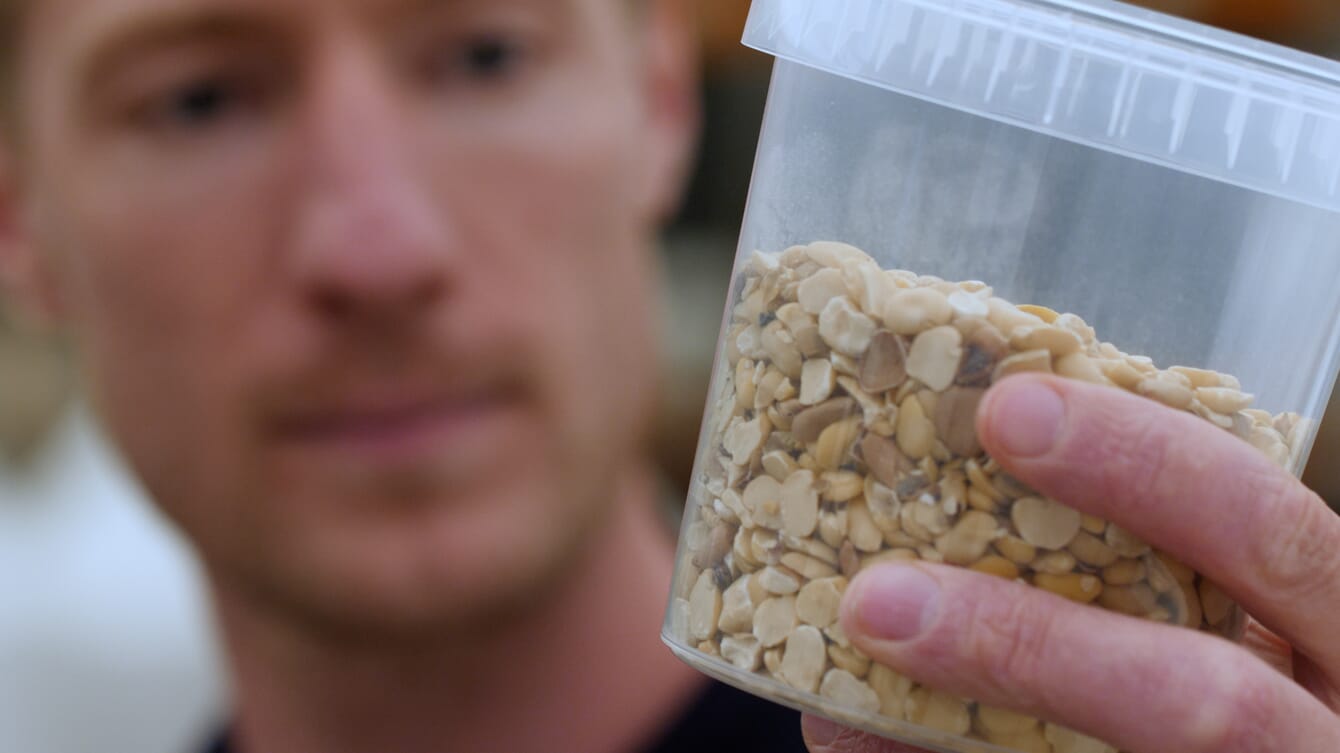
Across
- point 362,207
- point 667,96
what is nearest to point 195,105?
point 362,207

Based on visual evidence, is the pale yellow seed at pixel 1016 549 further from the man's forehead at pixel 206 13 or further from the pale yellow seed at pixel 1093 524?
the man's forehead at pixel 206 13

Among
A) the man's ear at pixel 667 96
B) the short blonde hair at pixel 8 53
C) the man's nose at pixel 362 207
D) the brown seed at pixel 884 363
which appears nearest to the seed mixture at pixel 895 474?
the brown seed at pixel 884 363

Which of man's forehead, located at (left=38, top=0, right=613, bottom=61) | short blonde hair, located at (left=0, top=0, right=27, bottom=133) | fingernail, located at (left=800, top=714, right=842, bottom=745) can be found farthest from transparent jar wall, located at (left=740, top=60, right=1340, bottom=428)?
short blonde hair, located at (left=0, top=0, right=27, bottom=133)

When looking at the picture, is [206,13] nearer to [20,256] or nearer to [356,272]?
[356,272]

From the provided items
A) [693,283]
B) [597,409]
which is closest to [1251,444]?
[597,409]

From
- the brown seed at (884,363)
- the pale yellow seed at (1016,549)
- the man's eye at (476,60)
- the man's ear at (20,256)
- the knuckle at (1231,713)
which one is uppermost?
the man's eye at (476,60)
